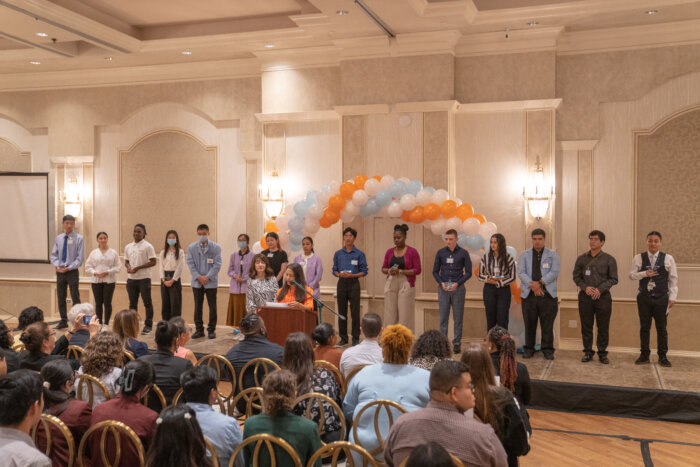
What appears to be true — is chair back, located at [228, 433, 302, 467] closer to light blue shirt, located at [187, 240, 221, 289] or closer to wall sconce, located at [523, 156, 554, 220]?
wall sconce, located at [523, 156, 554, 220]

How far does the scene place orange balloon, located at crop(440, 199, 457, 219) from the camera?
7.20 m

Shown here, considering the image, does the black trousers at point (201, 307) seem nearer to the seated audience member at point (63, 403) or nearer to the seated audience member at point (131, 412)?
the seated audience member at point (63, 403)

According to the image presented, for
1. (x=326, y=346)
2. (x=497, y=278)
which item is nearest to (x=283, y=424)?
(x=326, y=346)

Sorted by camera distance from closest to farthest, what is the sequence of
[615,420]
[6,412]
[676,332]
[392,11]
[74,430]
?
[6,412] → [74,430] → [615,420] → [392,11] → [676,332]

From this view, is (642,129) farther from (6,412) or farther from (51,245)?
(51,245)

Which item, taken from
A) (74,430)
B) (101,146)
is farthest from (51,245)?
(74,430)

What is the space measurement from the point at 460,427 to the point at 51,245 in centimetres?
931

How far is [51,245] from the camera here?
33.2ft

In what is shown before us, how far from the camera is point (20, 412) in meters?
2.28

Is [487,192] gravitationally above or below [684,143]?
below

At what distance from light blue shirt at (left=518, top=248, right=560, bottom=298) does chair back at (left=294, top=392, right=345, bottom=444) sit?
4.11 metres

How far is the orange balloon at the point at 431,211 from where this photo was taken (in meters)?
7.19

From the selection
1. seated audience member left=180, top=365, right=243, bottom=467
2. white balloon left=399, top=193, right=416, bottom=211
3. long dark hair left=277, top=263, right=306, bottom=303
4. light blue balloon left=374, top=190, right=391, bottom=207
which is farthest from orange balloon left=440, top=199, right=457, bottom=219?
seated audience member left=180, top=365, right=243, bottom=467

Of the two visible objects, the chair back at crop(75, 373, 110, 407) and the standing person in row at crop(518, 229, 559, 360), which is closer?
the chair back at crop(75, 373, 110, 407)
